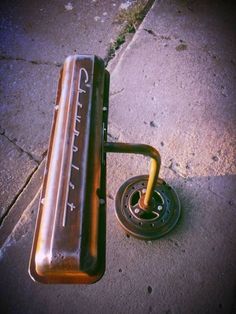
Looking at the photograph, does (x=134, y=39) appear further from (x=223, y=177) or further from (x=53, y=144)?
(x=53, y=144)

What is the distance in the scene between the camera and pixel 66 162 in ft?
3.14

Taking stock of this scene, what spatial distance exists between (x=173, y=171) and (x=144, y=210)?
0.42 meters

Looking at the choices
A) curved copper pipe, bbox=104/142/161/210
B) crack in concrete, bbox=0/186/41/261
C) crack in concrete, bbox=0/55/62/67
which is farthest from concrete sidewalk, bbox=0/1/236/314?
curved copper pipe, bbox=104/142/161/210

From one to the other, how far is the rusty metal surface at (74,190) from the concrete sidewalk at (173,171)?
40.4 inches

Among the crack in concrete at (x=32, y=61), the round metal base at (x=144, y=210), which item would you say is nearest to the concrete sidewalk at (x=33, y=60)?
the crack in concrete at (x=32, y=61)

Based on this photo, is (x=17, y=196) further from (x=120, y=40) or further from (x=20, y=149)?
(x=120, y=40)

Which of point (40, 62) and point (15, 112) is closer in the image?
point (15, 112)

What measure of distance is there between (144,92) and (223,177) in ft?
3.24

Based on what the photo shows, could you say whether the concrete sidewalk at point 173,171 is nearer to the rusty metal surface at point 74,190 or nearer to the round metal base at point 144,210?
the round metal base at point 144,210

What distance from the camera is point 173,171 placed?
2.20 m

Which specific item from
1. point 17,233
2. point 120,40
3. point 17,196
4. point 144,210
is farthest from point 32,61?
point 144,210

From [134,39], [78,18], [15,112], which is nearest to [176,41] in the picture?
[134,39]

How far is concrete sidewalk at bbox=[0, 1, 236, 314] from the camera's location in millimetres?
1793

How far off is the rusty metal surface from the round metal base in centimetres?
97
